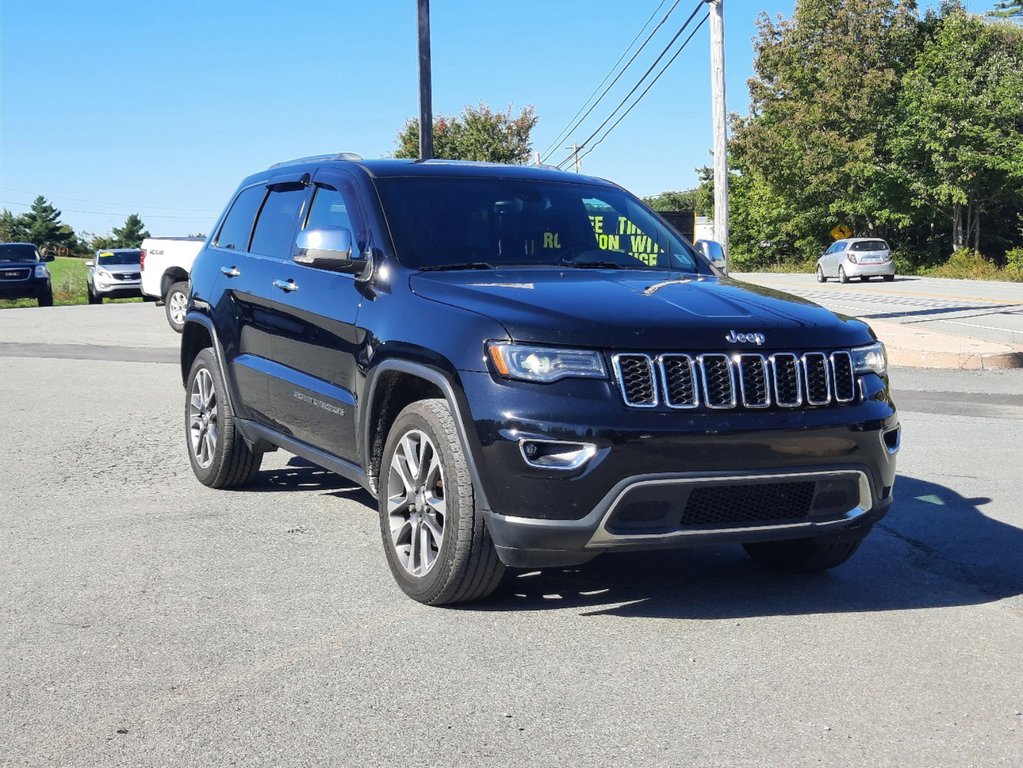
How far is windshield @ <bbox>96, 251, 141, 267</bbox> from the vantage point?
109ft

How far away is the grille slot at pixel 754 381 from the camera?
4.37m

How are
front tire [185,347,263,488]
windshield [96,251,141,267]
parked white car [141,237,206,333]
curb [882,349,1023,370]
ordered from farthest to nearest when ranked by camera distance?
windshield [96,251,141,267] → parked white car [141,237,206,333] → curb [882,349,1023,370] → front tire [185,347,263,488]

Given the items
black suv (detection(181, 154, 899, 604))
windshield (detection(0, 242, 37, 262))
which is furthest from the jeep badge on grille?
windshield (detection(0, 242, 37, 262))

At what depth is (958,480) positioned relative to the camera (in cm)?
754

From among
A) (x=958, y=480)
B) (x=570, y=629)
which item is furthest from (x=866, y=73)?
(x=570, y=629)

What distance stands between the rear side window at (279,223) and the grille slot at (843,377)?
A: 2876 mm

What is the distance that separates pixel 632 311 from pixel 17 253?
3236cm

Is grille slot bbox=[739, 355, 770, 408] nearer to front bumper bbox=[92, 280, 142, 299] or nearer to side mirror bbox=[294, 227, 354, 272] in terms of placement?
side mirror bbox=[294, 227, 354, 272]

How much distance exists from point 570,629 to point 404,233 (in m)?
1.93

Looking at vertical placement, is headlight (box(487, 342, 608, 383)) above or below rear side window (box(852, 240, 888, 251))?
below

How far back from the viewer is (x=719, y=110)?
22703mm

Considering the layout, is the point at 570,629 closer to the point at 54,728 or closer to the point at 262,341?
the point at 54,728

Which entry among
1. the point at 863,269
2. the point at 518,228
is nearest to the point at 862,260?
the point at 863,269

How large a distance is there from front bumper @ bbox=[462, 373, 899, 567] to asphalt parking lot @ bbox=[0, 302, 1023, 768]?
40 centimetres
